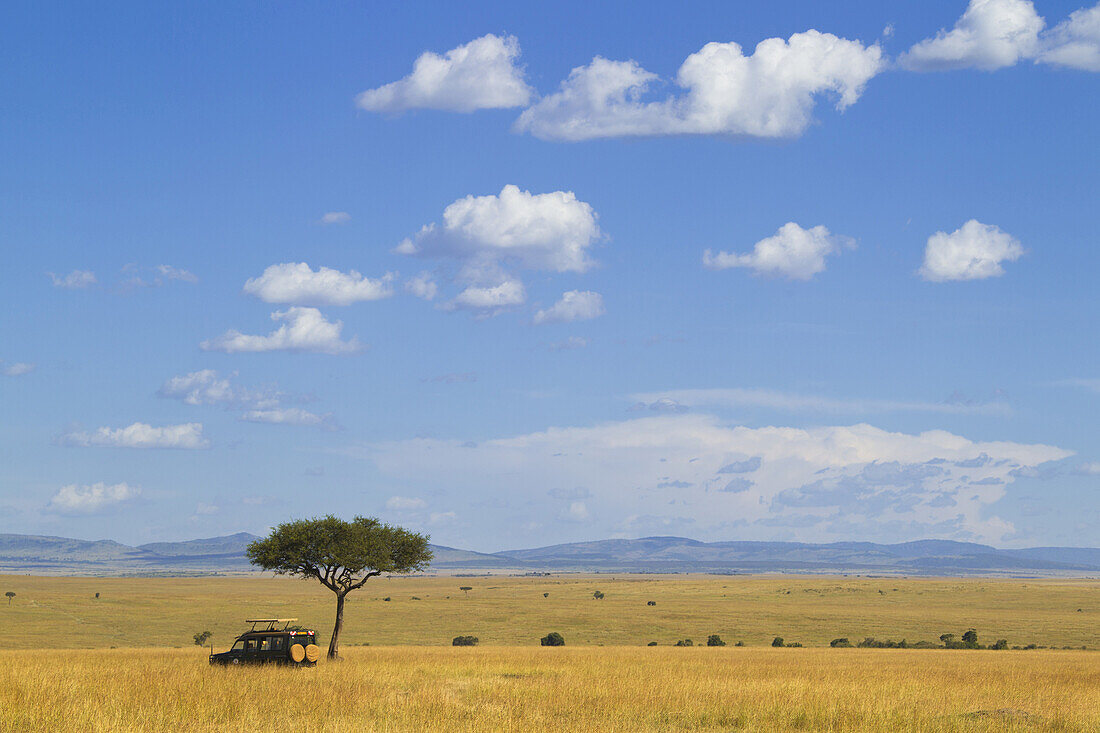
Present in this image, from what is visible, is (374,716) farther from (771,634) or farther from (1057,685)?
(771,634)

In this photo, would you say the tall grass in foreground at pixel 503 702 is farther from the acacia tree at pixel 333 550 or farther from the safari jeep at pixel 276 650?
the acacia tree at pixel 333 550

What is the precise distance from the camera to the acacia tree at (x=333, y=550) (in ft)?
154

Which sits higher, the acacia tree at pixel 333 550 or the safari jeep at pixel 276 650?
the acacia tree at pixel 333 550

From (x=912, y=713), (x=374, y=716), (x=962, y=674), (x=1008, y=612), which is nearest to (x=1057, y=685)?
(x=962, y=674)

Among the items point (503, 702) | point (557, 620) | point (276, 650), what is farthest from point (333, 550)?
point (557, 620)

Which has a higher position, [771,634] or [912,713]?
[912,713]

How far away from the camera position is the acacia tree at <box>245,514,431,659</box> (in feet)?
154

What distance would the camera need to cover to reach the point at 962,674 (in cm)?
3853

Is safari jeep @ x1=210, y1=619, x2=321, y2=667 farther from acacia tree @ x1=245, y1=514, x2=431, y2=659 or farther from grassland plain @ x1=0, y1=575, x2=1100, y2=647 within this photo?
grassland plain @ x1=0, y1=575, x2=1100, y2=647

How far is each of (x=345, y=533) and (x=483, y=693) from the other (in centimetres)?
2277

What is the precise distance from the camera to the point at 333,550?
46875mm

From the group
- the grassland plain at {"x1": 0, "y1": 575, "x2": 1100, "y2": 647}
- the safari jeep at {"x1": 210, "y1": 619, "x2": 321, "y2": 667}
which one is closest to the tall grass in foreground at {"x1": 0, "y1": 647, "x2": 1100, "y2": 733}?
the safari jeep at {"x1": 210, "y1": 619, "x2": 321, "y2": 667}

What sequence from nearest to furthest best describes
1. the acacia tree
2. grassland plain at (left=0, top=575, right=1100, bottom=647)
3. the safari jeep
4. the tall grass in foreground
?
the tall grass in foreground → the safari jeep → the acacia tree → grassland plain at (left=0, top=575, right=1100, bottom=647)

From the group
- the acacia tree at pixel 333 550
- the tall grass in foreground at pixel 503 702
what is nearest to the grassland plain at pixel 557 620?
the acacia tree at pixel 333 550
